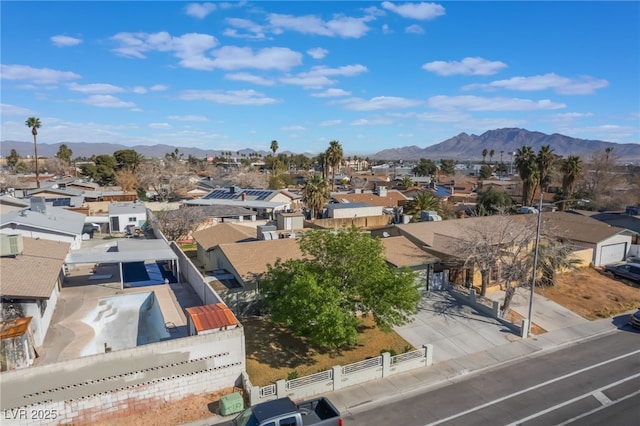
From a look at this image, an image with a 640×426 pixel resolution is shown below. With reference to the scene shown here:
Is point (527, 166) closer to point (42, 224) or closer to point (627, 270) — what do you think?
point (627, 270)

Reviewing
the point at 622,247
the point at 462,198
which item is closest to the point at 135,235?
the point at 622,247

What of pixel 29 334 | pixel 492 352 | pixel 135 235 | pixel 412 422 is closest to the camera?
pixel 412 422

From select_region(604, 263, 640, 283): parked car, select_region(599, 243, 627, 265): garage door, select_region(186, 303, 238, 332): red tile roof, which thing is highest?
select_region(186, 303, 238, 332): red tile roof

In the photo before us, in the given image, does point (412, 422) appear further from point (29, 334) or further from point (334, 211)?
→ point (334, 211)

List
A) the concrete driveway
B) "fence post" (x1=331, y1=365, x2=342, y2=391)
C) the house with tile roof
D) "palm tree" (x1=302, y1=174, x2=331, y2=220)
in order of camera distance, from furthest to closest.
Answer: "palm tree" (x1=302, y1=174, x2=331, y2=220), the concrete driveway, the house with tile roof, "fence post" (x1=331, y1=365, x2=342, y2=391)

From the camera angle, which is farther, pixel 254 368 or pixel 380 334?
pixel 380 334

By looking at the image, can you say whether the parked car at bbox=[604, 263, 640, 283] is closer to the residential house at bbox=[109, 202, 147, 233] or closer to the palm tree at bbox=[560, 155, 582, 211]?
the palm tree at bbox=[560, 155, 582, 211]

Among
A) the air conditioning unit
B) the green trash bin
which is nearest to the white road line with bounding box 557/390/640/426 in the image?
the green trash bin
